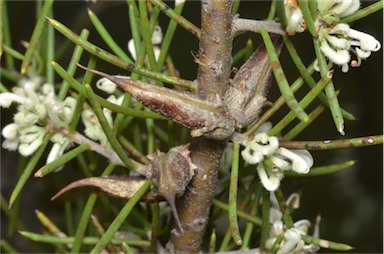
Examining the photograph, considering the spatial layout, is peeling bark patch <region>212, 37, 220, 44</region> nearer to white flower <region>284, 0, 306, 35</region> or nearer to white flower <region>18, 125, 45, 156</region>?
white flower <region>284, 0, 306, 35</region>

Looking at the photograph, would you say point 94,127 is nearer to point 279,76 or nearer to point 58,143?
point 58,143

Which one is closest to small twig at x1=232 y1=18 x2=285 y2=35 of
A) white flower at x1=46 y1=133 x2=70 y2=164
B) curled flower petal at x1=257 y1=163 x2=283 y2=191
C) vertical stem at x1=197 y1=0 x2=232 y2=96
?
vertical stem at x1=197 y1=0 x2=232 y2=96

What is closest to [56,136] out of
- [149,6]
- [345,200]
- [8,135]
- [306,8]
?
[8,135]

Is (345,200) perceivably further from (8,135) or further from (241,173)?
(8,135)

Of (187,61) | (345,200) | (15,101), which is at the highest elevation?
(187,61)

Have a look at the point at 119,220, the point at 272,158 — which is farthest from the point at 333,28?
the point at 119,220
